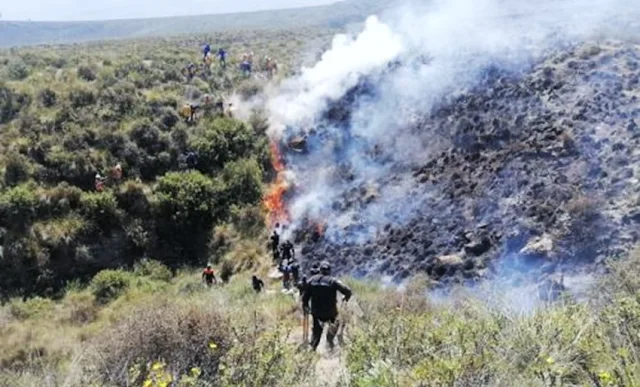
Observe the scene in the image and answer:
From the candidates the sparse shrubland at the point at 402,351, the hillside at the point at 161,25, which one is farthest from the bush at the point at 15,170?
the hillside at the point at 161,25

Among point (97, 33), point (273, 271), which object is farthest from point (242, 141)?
point (97, 33)

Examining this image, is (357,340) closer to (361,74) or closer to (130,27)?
(361,74)

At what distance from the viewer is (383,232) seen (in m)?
17.0

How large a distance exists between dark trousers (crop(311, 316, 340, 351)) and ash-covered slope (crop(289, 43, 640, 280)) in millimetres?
4933

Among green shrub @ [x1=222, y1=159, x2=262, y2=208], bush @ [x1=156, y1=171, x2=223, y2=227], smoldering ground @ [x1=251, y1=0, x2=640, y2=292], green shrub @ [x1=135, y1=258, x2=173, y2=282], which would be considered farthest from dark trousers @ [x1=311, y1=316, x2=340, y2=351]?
green shrub @ [x1=222, y1=159, x2=262, y2=208]

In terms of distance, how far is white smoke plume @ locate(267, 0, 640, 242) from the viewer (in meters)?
19.6

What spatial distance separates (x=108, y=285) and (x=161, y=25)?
11157 centimetres

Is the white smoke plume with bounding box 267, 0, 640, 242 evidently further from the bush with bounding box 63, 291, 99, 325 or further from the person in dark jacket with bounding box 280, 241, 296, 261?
the bush with bounding box 63, 291, 99, 325

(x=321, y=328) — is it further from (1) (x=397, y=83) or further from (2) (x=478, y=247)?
(1) (x=397, y=83)

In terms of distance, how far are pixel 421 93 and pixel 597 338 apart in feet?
58.1

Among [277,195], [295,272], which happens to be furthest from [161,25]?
[295,272]

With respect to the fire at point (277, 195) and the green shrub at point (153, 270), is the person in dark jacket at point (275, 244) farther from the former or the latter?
the green shrub at point (153, 270)

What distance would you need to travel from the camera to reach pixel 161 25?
120750 mm

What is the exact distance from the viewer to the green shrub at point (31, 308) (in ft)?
53.2
